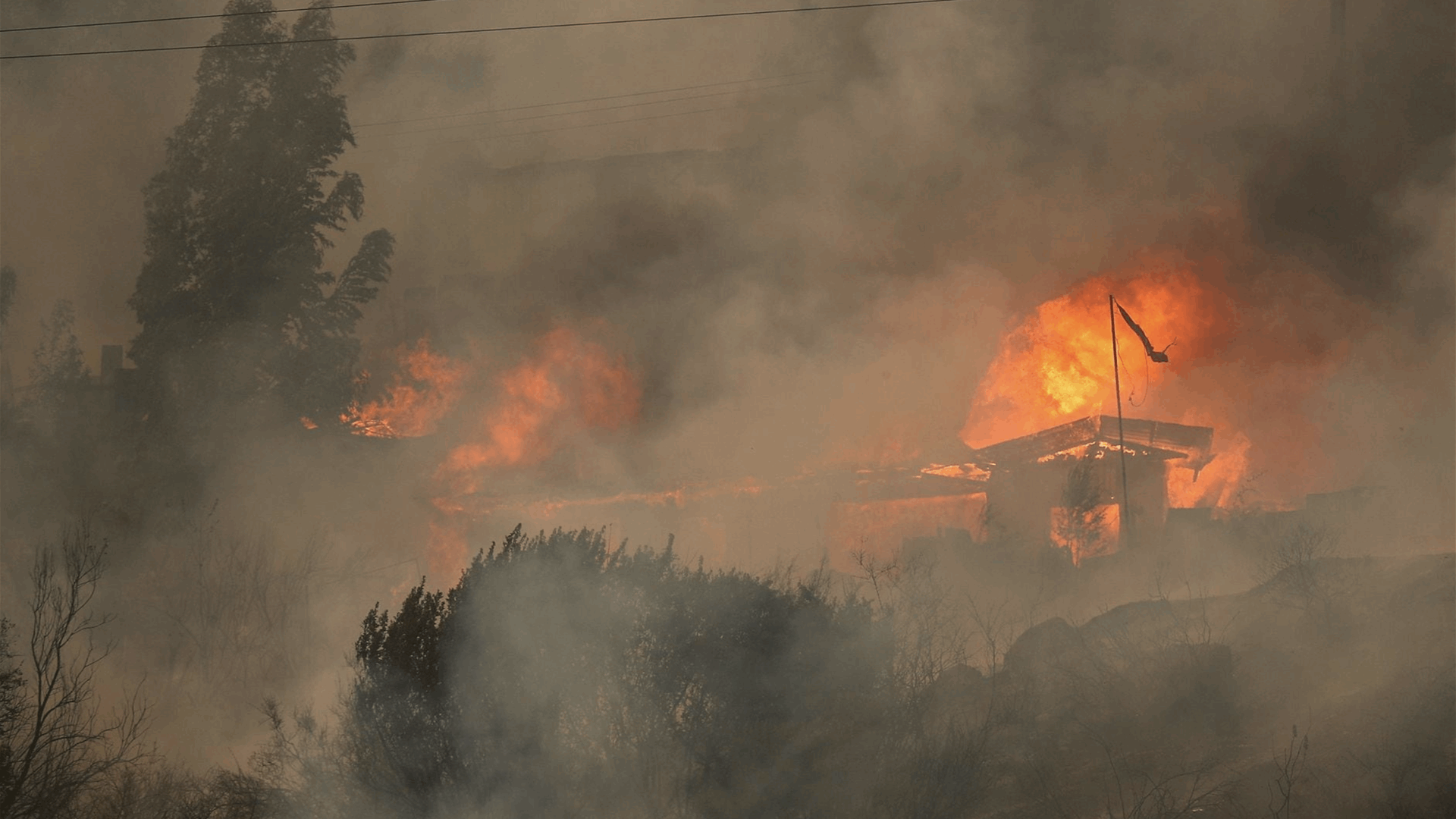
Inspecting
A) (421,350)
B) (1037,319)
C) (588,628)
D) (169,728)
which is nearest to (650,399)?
(421,350)

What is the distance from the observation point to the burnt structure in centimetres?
2700

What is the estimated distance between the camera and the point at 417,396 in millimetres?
31219

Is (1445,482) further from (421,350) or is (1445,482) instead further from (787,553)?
(421,350)

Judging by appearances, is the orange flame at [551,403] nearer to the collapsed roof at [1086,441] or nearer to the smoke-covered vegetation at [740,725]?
the collapsed roof at [1086,441]

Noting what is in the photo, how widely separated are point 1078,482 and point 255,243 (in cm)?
1743

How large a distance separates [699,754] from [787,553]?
44.3 feet

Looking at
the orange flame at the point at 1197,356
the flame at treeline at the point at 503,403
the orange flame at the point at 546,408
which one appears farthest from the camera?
the orange flame at the point at 1197,356

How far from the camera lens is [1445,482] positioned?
29203mm

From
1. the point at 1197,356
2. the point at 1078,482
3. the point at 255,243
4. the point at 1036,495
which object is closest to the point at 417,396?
the point at 255,243

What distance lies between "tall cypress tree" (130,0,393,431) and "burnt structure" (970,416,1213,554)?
45.1 feet

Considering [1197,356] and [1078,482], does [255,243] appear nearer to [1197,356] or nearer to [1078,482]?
[1078,482]

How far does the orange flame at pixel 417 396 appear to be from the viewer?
96.5 ft

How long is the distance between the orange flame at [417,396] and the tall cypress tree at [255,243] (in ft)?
6.41

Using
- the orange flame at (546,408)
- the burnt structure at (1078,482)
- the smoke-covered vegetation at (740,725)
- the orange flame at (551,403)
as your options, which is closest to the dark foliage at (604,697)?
the smoke-covered vegetation at (740,725)
